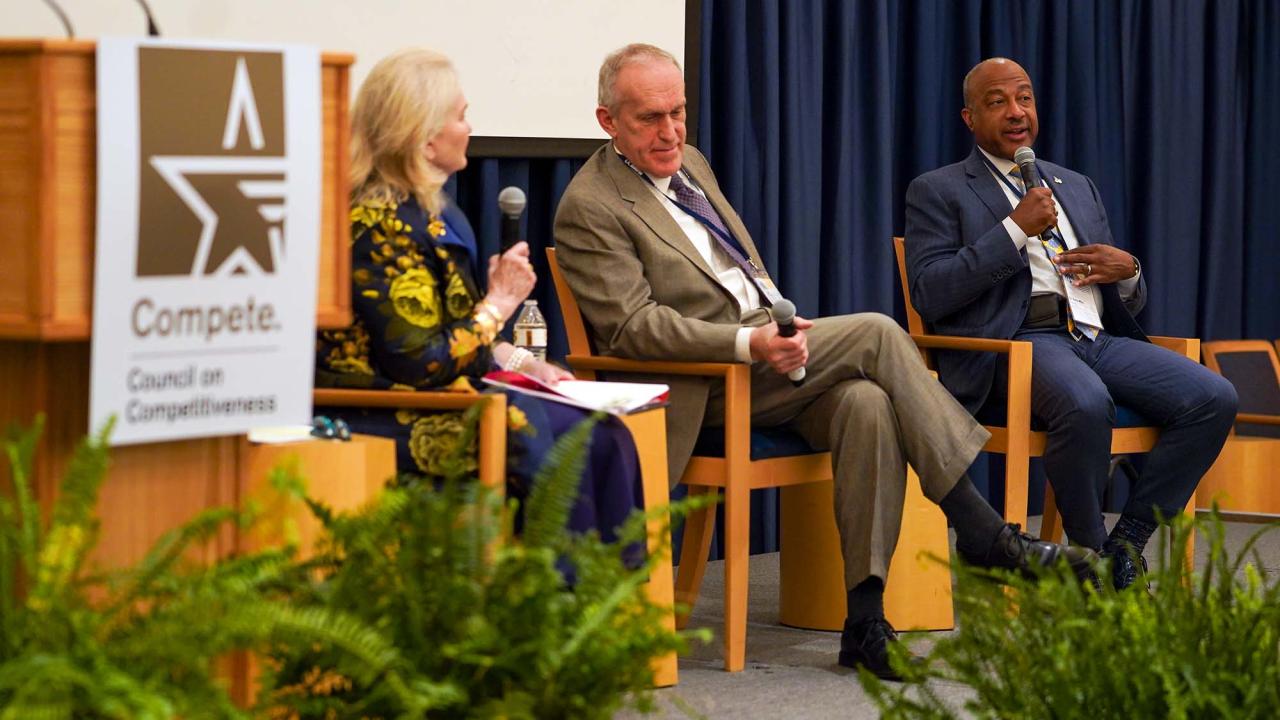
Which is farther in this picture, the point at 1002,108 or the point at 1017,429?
the point at 1002,108

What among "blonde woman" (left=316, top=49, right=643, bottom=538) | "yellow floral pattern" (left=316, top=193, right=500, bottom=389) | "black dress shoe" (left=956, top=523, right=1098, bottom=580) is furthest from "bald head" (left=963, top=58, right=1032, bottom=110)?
"yellow floral pattern" (left=316, top=193, right=500, bottom=389)

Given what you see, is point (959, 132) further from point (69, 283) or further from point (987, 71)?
point (69, 283)

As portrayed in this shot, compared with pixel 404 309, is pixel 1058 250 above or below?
above

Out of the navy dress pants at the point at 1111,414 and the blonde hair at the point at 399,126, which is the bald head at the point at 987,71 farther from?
the blonde hair at the point at 399,126

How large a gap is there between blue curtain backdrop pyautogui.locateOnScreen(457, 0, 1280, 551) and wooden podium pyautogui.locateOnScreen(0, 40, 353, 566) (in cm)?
219

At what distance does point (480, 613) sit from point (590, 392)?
1372mm

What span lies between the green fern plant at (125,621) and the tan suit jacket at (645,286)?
71.8 inches

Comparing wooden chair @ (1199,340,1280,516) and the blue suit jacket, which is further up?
the blue suit jacket

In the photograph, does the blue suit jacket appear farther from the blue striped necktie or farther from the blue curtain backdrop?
the blue curtain backdrop

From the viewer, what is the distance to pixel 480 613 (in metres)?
1.49

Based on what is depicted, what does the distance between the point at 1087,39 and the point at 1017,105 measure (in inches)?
57.3

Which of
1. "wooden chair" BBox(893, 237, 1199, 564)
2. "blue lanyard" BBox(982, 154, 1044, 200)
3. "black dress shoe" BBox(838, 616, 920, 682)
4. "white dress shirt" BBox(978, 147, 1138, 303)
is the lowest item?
"black dress shoe" BBox(838, 616, 920, 682)

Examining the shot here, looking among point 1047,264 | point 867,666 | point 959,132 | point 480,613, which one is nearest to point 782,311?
point 867,666

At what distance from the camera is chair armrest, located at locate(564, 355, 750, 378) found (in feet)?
10.5
